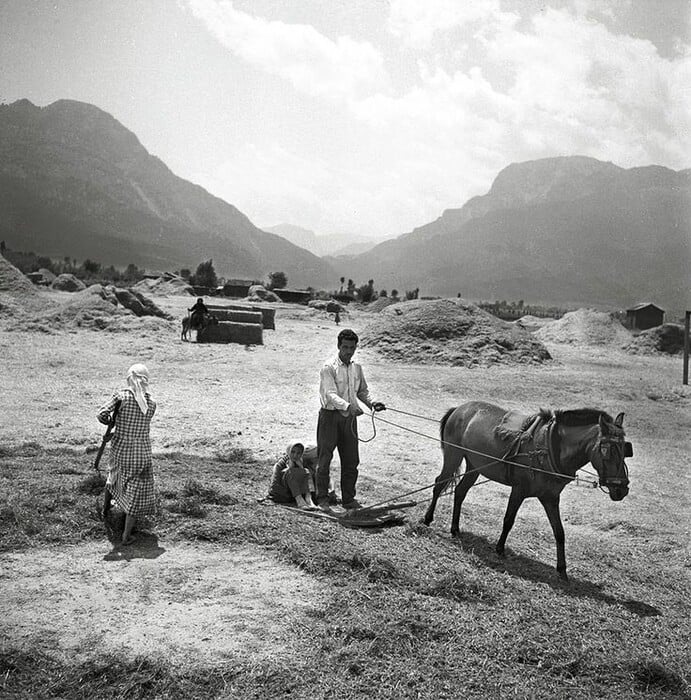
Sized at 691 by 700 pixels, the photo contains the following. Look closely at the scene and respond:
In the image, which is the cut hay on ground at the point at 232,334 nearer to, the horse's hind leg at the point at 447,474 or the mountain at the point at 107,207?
the horse's hind leg at the point at 447,474

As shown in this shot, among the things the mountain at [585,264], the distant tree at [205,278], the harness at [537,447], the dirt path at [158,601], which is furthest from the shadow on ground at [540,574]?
the mountain at [585,264]

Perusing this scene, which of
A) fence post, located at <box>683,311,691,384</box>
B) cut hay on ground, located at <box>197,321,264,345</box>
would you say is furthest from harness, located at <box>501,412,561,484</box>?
cut hay on ground, located at <box>197,321,264,345</box>

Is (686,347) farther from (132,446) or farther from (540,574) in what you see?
(132,446)

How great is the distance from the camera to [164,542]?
566 centimetres

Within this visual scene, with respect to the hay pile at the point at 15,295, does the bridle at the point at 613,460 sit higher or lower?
lower

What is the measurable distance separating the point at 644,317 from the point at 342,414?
123ft

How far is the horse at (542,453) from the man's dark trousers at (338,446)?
1.05 m

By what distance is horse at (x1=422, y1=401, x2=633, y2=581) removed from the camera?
535 centimetres

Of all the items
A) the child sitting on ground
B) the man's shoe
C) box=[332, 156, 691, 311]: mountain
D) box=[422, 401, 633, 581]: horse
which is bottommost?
the man's shoe

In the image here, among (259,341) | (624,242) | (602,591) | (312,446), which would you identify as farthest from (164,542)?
(624,242)

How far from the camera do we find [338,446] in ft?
23.1

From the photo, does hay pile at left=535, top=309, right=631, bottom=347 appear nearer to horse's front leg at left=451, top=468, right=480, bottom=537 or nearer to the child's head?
horse's front leg at left=451, top=468, right=480, bottom=537

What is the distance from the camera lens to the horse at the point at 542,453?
5.35 meters

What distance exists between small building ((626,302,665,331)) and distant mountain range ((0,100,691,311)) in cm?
8539
